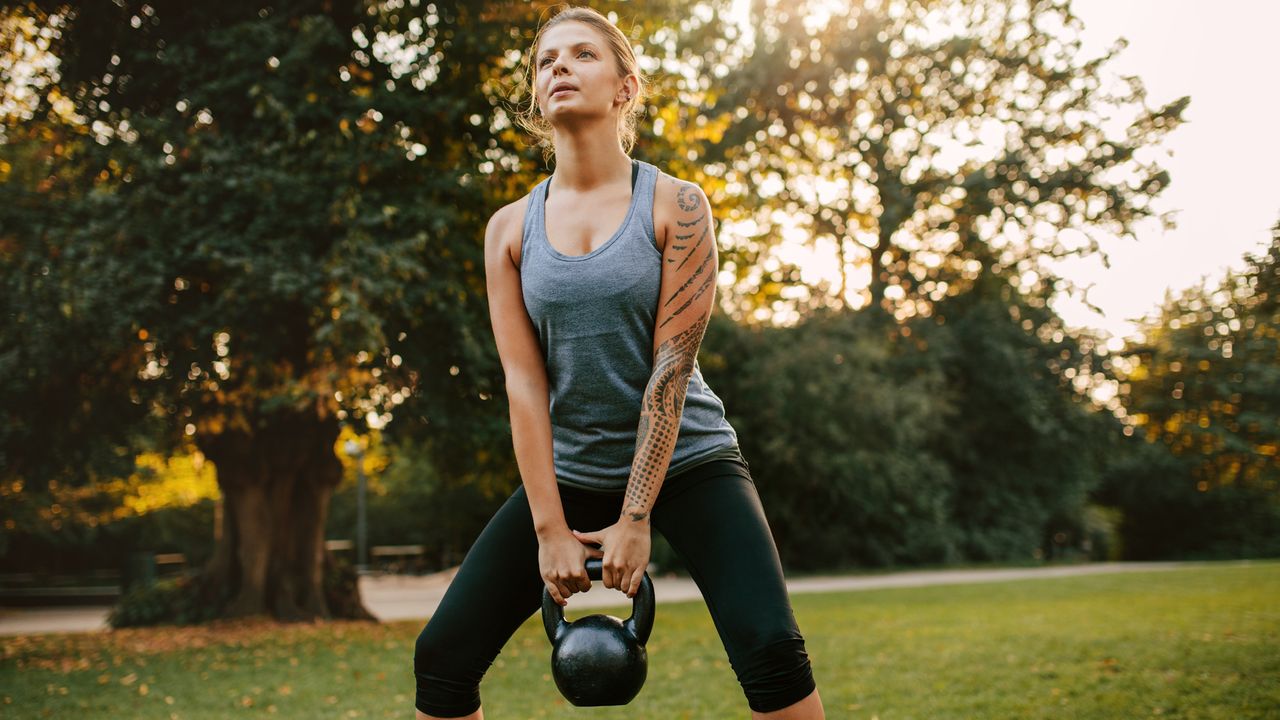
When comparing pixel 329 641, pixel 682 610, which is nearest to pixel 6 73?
pixel 329 641

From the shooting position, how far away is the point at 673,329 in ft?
8.25

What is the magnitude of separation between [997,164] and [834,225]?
178 inches

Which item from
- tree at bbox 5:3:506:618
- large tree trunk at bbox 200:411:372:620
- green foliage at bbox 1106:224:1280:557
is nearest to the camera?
tree at bbox 5:3:506:618

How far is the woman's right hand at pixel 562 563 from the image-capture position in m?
2.40

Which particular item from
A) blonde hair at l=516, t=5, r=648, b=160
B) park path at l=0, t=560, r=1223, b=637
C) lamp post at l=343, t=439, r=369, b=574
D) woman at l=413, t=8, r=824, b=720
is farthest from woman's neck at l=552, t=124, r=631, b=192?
lamp post at l=343, t=439, r=369, b=574

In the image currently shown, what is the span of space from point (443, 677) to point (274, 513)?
41.3ft

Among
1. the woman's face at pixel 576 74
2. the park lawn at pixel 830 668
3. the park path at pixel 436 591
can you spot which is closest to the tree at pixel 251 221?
the park lawn at pixel 830 668

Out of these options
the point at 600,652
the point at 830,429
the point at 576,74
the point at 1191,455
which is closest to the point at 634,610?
the point at 600,652

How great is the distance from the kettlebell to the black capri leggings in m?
0.13

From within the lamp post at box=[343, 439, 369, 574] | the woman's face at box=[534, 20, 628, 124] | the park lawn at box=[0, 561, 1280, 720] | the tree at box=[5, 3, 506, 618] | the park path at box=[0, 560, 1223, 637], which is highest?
the tree at box=[5, 3, 506, 618]

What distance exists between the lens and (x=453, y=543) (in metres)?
27.1

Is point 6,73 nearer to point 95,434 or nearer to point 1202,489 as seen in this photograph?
point 95,434

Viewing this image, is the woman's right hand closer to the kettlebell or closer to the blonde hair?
the kettlebell

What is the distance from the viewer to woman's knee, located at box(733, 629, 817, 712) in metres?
2.20
